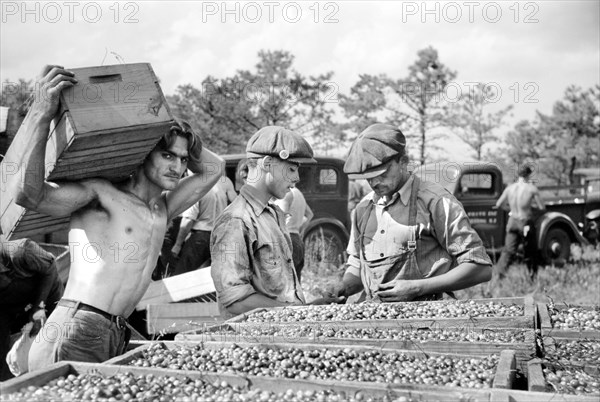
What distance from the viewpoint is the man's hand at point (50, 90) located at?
2.63 m

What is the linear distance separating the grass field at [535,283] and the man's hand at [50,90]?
17.5ft

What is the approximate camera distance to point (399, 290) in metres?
3.60

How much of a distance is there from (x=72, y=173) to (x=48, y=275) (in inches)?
81.0

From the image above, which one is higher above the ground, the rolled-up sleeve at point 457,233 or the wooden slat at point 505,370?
the rolled-up sleeve at point 457,233

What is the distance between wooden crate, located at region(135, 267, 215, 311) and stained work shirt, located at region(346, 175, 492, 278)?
2.23 m

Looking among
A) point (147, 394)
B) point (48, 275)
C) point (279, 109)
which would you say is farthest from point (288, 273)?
point (279, 109)

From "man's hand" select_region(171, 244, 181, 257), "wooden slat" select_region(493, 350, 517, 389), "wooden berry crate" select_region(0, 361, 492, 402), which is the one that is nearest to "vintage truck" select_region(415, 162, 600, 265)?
"man's hand" select_region(171, 244, 181, 257)

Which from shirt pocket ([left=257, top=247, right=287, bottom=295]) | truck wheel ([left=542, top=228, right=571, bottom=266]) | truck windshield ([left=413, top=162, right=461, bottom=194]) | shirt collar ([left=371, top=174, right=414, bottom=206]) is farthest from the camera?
truck wheel ([left=542, top=228, right=571, bottom=266])

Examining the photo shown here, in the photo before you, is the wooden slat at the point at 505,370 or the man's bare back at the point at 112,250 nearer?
the wooden slat at the point at 505,370

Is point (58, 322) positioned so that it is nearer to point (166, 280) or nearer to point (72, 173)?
point (72, 173)

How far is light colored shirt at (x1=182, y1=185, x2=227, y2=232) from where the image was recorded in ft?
24.6

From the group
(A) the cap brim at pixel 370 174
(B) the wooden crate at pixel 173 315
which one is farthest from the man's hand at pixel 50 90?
(B) the wooden crate at pixel 173 315

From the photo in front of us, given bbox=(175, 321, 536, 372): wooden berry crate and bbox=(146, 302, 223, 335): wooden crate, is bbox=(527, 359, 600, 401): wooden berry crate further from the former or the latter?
Result: bbox=(146, 302, 223, 335): wooden crate

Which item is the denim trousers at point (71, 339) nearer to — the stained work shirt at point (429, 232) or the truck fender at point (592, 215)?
the stained work shirt at point (429, 232)
